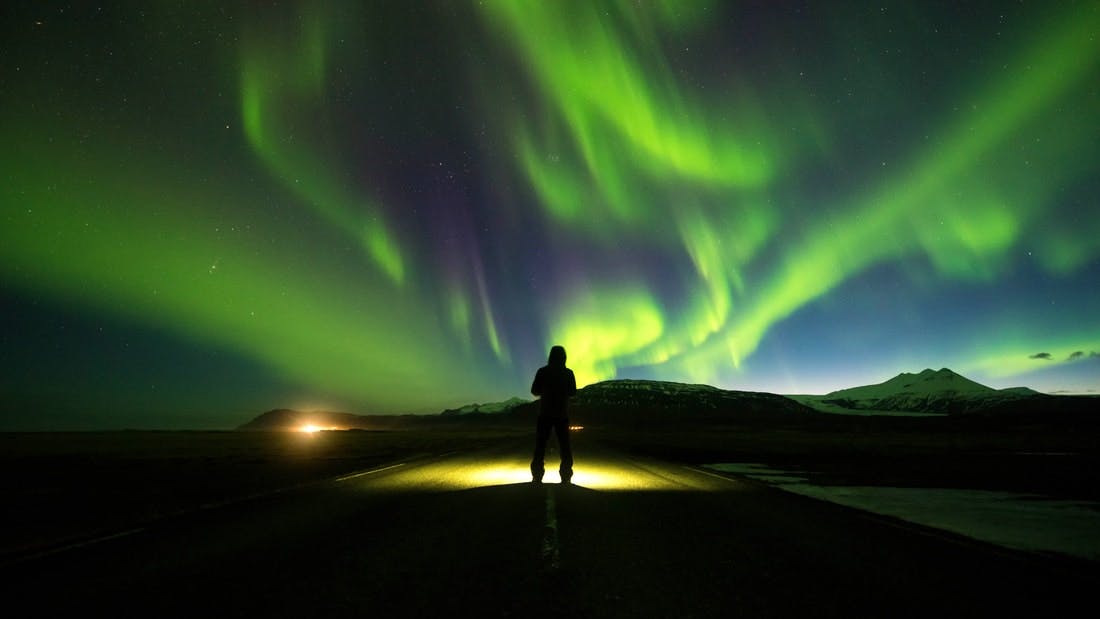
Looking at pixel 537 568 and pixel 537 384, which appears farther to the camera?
pixel 537 384

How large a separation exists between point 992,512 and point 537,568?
7666mm

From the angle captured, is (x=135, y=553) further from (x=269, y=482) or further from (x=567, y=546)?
(x=269, y=482)

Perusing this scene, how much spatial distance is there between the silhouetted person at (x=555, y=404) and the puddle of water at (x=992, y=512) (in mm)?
4292

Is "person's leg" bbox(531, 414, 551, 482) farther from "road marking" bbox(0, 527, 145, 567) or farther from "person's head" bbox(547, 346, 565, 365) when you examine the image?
"road marking" bbox(0, 527, 145, 567)

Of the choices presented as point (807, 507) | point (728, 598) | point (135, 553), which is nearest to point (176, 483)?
point (135, 553)

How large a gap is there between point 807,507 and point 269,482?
11.3m

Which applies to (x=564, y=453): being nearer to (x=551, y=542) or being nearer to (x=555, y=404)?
(x=555, y=404)

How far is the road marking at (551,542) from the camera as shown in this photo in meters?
5.67

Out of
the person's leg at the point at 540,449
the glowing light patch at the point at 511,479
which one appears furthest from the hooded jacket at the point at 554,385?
the glowing light patch at the point at 511,479

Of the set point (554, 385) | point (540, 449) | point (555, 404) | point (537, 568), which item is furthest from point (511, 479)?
point (537, 568)

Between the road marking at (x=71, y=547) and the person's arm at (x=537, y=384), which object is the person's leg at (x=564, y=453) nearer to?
the person's arm at (x=537, y=384)

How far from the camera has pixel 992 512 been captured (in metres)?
9.58

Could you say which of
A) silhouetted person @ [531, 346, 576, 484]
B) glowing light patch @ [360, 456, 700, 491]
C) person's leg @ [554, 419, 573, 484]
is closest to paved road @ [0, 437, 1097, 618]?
glowing light patch @ [360, 456, 700, 491]

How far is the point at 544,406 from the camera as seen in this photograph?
42.8ft
